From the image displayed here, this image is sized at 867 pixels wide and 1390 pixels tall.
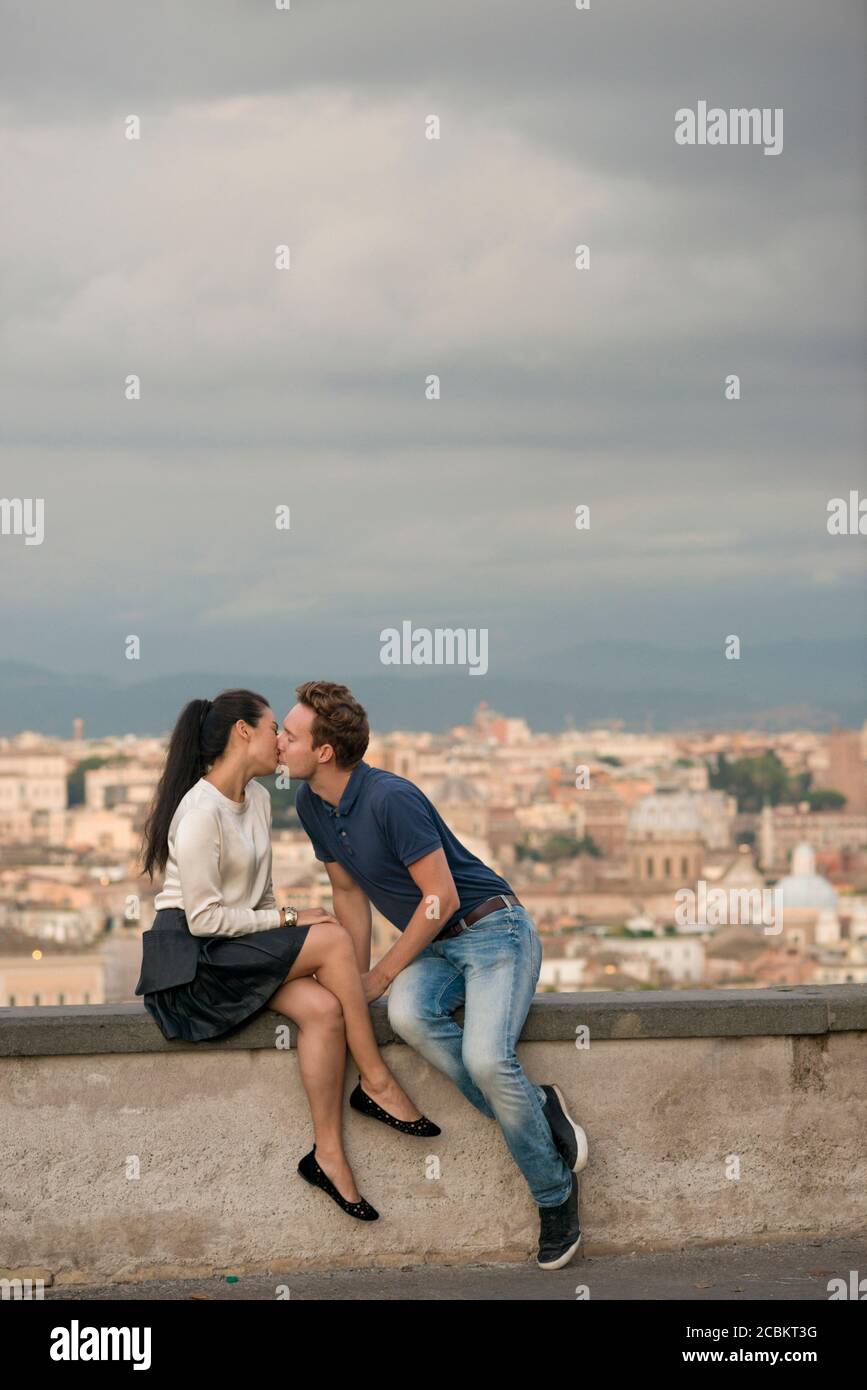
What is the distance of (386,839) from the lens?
4496 millimetres

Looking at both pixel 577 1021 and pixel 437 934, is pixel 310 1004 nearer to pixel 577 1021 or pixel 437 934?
pixel 437 934

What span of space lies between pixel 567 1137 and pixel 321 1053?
67cm

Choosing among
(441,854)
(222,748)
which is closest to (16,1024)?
(222,748)

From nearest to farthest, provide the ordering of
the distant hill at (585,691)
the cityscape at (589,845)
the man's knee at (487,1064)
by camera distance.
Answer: the man's knee at (487,1064) → the cityscape at (589,845) → the distant hill at (585,691)

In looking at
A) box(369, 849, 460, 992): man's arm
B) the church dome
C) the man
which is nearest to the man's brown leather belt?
the man

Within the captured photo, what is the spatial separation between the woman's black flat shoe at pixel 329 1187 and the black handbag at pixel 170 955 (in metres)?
0.59

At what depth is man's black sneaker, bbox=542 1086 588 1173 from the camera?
176 inches

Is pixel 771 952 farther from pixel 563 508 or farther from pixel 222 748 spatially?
pixel 222 748

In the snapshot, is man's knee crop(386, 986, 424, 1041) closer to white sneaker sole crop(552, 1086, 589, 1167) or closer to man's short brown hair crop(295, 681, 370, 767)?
white sneaker sole crop(552, 1086, 589, 1167)

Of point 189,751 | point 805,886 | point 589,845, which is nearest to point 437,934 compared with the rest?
point 189,751

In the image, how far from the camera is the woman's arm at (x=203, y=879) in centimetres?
434

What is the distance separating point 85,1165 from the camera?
4492mm

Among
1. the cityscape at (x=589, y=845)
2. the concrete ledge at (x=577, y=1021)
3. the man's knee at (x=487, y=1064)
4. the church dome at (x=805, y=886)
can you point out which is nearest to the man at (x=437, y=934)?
the man's knee at (x=487, y=1064)

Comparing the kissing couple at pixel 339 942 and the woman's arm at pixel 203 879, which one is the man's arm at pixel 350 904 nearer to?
the kissing couple at pixel 339 942
